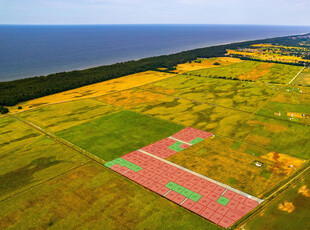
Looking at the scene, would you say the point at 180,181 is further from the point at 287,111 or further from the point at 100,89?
the point at 100,89

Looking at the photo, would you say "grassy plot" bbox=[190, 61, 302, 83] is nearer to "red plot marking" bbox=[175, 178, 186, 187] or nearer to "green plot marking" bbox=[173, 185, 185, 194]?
"red plot marking" bbox=[175, 178, 186, 187]

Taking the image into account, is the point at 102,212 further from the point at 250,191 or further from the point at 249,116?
the point at 249,116

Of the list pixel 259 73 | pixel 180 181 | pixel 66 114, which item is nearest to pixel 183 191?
pixel 180 181

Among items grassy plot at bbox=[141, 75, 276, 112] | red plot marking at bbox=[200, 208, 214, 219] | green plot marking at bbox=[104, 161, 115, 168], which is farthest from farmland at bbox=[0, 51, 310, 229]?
grassy plot at bbox=[141, 75, 276, 112]

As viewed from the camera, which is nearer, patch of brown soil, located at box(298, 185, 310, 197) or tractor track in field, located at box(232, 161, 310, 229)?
tractor track in field, located at box(232, 161, 310, 229)

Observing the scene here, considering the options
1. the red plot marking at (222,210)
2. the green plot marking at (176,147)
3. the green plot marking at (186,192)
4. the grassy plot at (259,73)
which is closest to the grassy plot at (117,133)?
the green plot marking at (176,147)

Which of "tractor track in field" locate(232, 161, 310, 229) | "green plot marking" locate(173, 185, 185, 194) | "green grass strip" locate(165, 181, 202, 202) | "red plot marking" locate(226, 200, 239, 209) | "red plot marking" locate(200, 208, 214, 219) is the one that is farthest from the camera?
"green plot marking" locate(173, 185, 185, 194)

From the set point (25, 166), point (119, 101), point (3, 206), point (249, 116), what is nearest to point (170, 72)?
point (119, 101)
